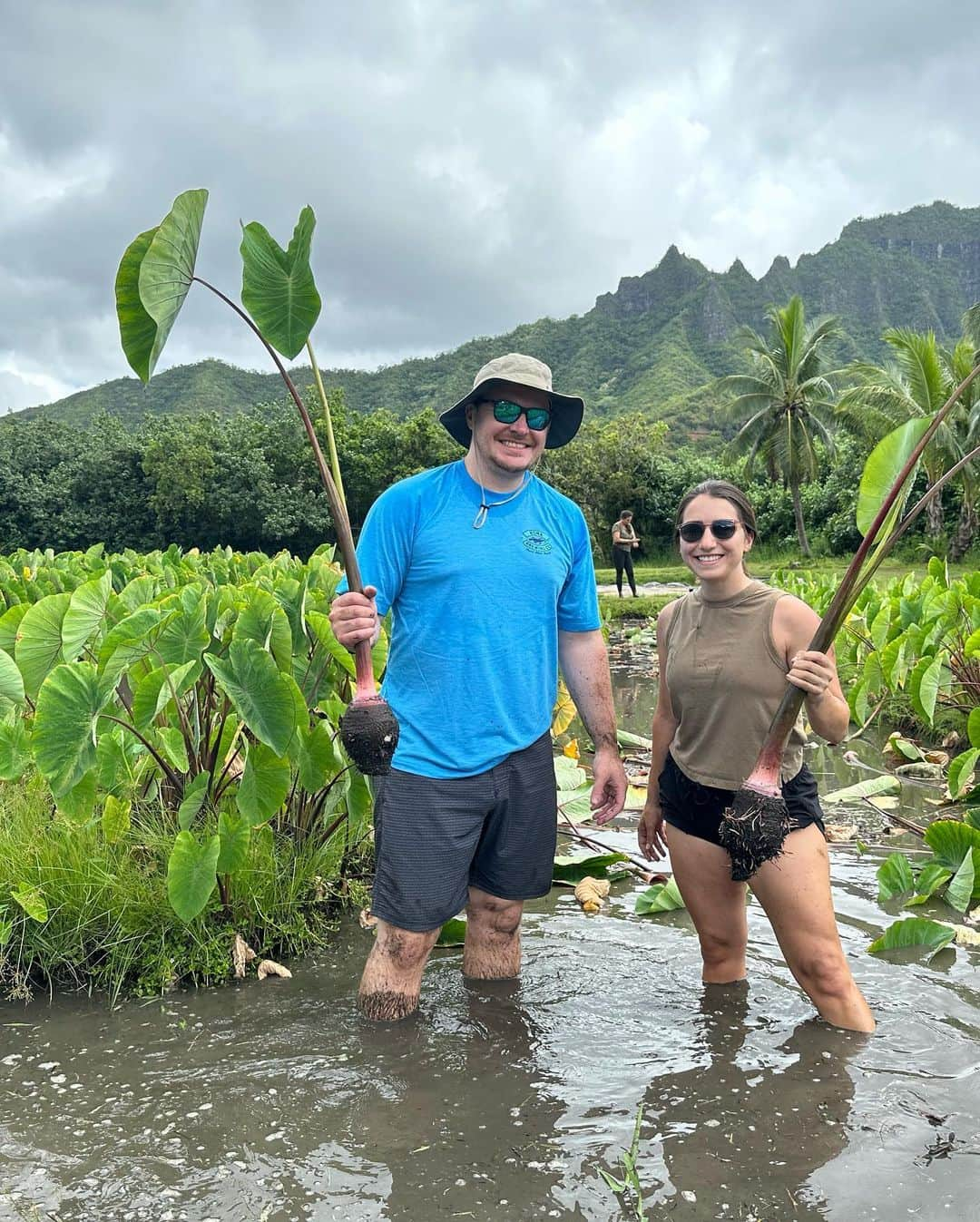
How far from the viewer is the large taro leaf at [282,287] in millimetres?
2236

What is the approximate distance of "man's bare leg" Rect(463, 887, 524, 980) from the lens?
2842mm

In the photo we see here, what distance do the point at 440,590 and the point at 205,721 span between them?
1.20 m

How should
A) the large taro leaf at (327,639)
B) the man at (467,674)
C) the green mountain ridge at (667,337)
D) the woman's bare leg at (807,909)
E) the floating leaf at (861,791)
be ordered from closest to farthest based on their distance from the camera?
the woman's bare leg at (807,909) → the man at (467,674) → the large taro leaf at (327,639) → the floating leaf at (861,791) → the green mountain ridge at (667,337)

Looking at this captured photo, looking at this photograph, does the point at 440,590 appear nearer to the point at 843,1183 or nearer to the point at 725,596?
the point at 725,596

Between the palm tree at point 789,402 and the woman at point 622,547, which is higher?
the palm tree at point 789,402

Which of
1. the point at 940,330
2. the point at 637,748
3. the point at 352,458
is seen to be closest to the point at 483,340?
the point at 940,330

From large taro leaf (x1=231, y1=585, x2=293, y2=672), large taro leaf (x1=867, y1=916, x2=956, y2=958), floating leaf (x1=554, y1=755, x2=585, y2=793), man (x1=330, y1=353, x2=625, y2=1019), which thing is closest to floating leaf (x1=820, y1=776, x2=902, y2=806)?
floating leaf (x1=554, y1=755, x2=585, y2=793)

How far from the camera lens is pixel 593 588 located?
2973 mm

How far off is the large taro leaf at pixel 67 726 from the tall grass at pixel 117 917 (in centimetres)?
42

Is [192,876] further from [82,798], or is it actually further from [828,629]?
[828,629]

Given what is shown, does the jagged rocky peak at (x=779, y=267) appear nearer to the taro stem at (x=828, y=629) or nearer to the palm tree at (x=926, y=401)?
the palm tree at (x=926, y=401)

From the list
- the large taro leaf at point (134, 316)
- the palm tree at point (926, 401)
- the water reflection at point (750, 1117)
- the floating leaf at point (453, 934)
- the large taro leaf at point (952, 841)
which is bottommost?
the water reflection at point (750, 1117)

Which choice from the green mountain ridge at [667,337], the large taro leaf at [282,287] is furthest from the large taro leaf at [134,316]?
the green mountain ridge at [667,337]

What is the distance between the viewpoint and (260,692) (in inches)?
113
